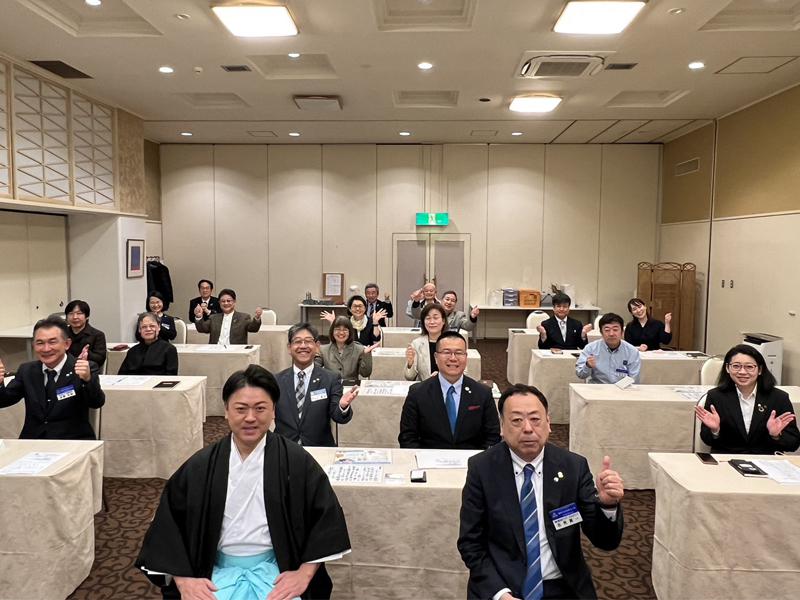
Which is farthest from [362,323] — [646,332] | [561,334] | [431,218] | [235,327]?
[431,218]

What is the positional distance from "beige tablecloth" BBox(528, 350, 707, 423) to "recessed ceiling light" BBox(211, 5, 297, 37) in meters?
4.26

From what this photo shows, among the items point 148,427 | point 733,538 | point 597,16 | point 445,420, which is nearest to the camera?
point 733,538

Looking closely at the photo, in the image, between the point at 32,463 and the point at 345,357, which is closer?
the point at 32,463

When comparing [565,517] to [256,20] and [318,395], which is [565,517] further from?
[256,20]

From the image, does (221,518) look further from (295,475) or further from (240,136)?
(240,136)

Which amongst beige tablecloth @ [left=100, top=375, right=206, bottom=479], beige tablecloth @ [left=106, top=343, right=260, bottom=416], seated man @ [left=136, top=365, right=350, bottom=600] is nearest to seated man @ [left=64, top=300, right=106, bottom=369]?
beige tablecloth @ [left=106, top=343, right=260, bottom=416]

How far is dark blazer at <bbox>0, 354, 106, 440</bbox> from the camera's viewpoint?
12.3ft

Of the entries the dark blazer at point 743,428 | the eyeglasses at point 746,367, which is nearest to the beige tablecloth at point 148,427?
the dark blazer at point 743,428

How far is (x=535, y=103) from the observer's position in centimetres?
→ 798

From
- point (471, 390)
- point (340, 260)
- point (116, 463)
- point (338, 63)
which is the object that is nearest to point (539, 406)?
point (471, 390)

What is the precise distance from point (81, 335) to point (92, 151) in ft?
11.6

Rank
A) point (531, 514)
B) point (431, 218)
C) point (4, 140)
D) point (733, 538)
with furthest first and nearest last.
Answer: point (431, 218)
point (4, 140)
point (733, 538)
point (531, 514)

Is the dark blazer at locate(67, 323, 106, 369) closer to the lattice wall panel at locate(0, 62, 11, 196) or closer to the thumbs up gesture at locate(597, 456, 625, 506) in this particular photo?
the lattice wall panel at locate(0, 62, 11, 196)

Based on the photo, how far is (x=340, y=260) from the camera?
464 inches
